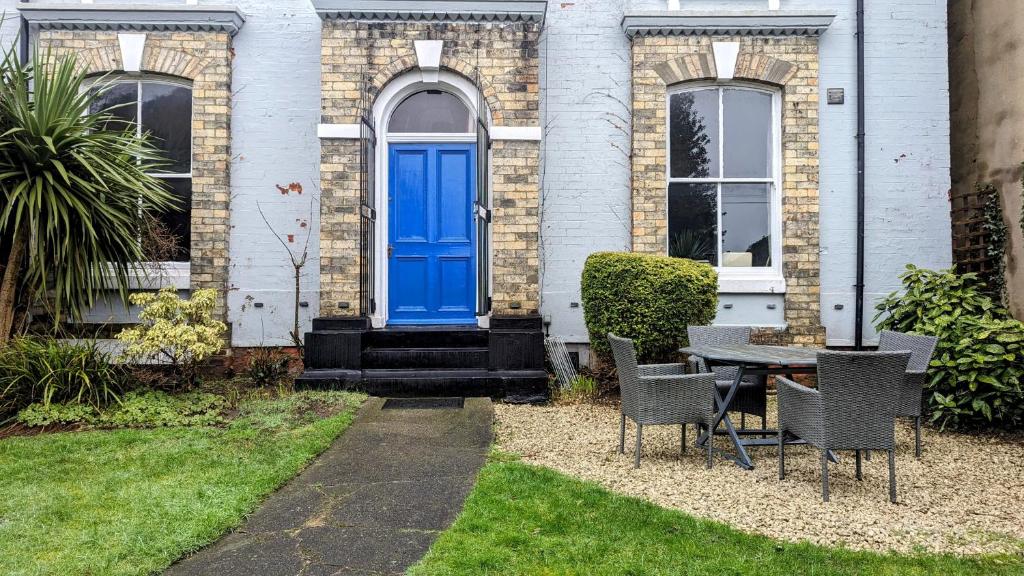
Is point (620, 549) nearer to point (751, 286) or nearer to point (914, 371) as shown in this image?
point (914, 371)

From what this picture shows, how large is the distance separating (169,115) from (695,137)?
586cm

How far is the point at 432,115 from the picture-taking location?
7.41 meters

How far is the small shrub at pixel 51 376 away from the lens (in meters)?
5.44

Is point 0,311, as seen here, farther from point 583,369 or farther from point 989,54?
point 989,54

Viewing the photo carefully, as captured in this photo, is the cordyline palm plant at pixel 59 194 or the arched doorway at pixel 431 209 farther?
the arched doorway at pixel 431 209

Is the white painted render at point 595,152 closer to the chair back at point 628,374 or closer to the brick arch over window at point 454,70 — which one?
the brick arch over window at point 454,70

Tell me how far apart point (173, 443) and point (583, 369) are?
3899 millimetres

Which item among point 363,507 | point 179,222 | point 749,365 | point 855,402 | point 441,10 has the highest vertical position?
point 441,10

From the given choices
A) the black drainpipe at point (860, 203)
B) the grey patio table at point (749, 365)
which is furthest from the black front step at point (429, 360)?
the black drainpipe at point (860, 203)

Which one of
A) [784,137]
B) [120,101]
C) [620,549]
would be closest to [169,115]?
[120,101]

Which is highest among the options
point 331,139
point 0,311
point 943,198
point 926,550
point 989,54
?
point 989,54

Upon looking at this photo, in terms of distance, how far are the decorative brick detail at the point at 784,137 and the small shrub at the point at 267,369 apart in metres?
3.91

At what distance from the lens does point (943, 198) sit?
7.55m

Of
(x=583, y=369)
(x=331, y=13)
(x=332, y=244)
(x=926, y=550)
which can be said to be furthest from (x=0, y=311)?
(x=926, y=550)
